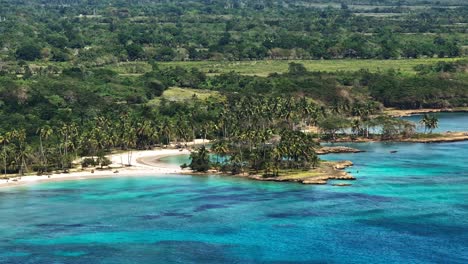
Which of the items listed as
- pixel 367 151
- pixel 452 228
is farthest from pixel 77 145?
pixel 452 228

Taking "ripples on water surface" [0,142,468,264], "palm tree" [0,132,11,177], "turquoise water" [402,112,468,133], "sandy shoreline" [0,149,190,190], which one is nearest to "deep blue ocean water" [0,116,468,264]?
"ripples on water surface" [0,142,468,264]

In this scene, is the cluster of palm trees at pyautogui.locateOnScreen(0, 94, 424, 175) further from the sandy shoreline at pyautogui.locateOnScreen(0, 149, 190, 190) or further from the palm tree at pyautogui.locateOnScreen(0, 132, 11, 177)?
the sandy shoreline at pyautogui.locateOnScreen(0, 149, 190, 190)

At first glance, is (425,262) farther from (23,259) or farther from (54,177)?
(54,177)

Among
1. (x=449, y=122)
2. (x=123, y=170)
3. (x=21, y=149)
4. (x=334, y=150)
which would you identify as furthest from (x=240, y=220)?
(x=449, y=122)

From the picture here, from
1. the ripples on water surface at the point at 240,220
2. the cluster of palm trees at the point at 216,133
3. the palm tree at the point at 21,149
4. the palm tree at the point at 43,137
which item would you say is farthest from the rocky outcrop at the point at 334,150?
the palm tree at the point at 21,149

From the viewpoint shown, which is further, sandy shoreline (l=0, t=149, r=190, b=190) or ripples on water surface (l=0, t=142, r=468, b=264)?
sandy shoreline (l=0, t=149, r=190, b=190)

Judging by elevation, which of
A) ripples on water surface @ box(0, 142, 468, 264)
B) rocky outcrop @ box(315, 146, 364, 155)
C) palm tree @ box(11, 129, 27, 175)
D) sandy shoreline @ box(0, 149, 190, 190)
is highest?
palm tree @ box(11, 129, 27, 175)

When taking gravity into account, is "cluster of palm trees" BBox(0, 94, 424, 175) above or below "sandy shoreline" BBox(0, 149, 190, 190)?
above
